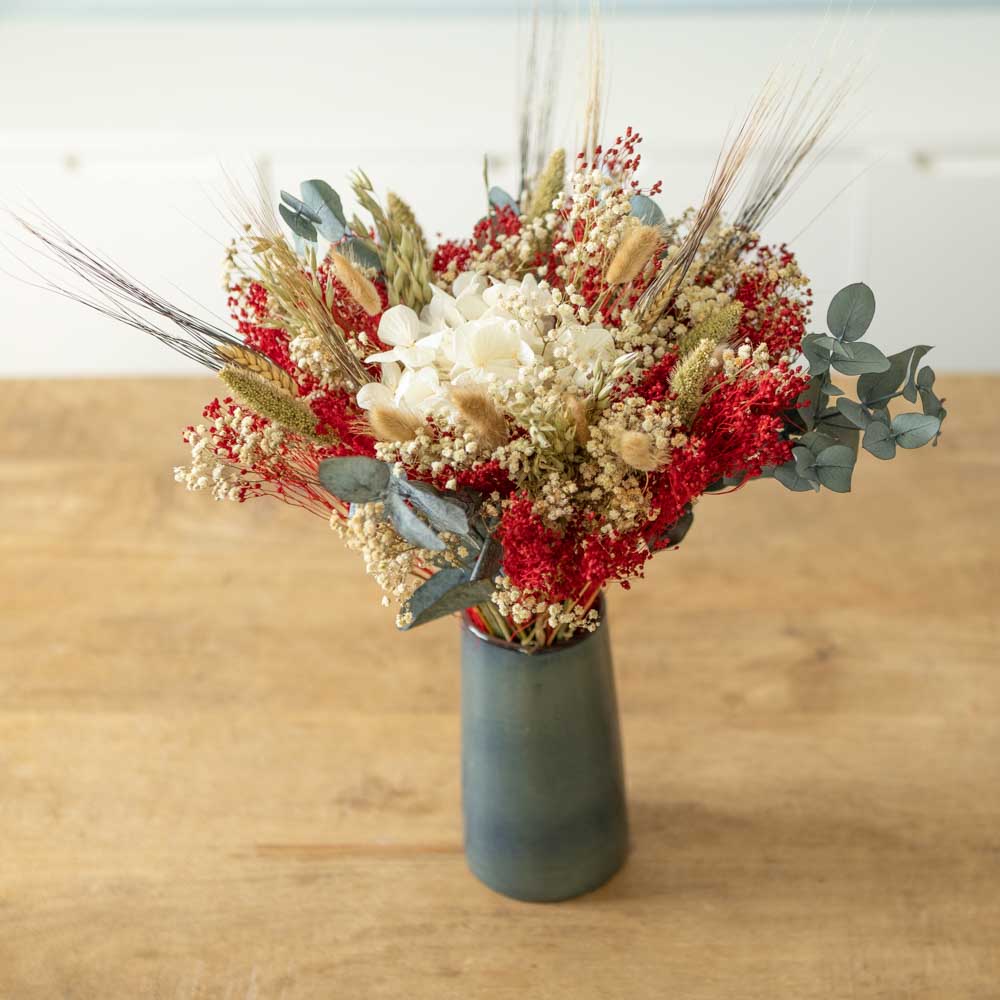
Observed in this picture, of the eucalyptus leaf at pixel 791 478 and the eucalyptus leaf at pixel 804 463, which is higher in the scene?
the eucalyptus leaf at pixel 804 463

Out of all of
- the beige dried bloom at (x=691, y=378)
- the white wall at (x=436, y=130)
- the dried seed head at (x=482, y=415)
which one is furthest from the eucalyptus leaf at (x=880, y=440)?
the white wall at (x=436, y=130)

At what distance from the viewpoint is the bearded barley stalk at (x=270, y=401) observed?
61 cm

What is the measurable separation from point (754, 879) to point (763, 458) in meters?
0.38

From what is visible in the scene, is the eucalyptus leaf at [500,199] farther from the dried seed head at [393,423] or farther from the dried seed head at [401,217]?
the dried seed head at [393,423]

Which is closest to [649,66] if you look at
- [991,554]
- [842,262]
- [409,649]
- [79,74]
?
[842,262]

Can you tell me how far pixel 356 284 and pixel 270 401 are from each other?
8 centimetres

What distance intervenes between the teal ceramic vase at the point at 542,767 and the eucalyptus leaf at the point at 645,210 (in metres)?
0.26

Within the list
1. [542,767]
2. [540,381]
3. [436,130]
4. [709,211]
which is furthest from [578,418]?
[436,130]

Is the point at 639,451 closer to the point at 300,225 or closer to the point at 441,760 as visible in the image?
the point at 300,225

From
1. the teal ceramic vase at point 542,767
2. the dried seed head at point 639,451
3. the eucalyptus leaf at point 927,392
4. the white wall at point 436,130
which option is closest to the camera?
the dried seed head at point 639,451

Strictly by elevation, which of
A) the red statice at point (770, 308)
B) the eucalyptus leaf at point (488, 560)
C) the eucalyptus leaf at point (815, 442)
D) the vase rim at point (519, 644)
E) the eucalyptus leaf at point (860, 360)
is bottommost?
the vase rim at point (519, 644)

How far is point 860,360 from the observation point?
2.16ft

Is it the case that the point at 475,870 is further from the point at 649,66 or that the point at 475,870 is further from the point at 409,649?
the point at 649,66

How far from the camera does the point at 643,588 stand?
1.18 metres
